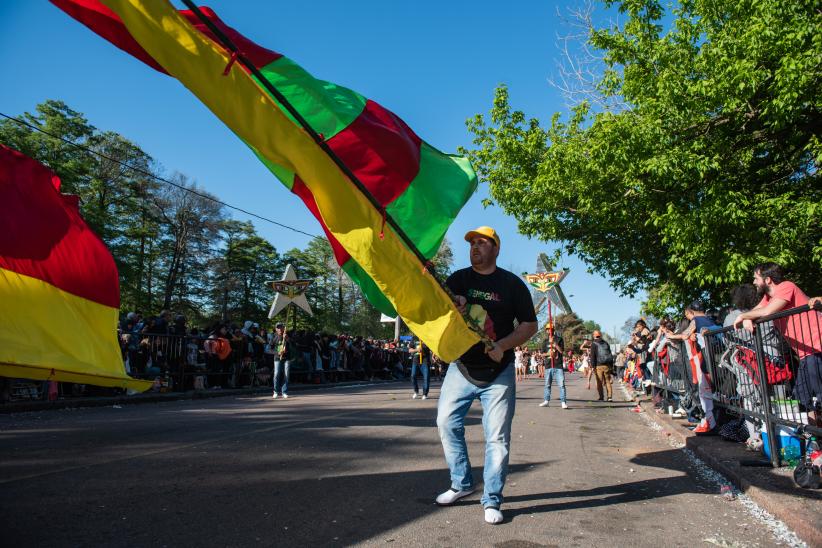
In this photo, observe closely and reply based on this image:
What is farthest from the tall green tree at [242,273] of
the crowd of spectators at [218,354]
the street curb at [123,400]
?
the street curb at [123,400]

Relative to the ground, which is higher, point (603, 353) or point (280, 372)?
point (603, 353)

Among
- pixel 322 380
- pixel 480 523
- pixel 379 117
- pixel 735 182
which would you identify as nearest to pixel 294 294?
pixel 322 380

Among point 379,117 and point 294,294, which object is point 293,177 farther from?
point 294,294

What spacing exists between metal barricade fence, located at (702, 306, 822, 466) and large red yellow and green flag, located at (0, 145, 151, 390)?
544 centimetres

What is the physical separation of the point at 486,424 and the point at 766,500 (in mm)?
2184

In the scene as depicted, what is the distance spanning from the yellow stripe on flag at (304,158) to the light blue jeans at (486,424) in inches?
15.6

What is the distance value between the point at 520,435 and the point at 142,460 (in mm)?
5122

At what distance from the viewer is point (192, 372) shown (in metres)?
A: 15.9

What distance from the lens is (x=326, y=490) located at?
4.66 meters

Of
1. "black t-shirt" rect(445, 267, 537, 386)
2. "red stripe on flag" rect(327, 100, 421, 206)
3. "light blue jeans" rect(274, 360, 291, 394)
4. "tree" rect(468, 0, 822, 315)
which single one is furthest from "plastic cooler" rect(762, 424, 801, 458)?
"light blue jeans" rect(274, 360, 291, 394)

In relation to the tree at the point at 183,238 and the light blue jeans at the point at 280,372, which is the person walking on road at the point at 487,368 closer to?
the light blue jeans at the point at 280,372

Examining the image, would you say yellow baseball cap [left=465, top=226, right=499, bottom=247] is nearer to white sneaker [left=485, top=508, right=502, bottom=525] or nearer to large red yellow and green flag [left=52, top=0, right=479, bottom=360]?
large red yellow and green flag [left=52, top=0, right=479, bottom=360]

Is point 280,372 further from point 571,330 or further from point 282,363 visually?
point 571,330

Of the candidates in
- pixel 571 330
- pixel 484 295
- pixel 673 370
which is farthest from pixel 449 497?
pixel 571 330
